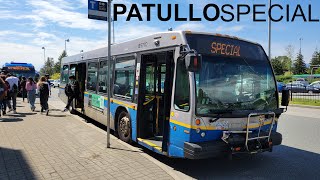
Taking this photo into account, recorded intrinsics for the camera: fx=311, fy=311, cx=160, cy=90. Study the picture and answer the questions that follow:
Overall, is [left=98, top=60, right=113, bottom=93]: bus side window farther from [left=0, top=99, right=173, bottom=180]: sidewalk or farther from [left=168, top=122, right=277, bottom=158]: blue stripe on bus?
[left=168, top=122, right=277, bottom=158]: blue stripe on bus

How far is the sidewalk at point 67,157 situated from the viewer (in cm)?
533

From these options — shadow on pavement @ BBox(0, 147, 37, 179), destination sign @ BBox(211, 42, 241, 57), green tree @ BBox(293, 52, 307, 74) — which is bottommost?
shadow on pavement @ BBox(0, 147, 37, 179)

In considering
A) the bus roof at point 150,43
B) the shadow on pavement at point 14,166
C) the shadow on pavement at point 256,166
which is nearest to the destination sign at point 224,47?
the bus roof at point 150,43

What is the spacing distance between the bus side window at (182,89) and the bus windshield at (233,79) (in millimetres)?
198

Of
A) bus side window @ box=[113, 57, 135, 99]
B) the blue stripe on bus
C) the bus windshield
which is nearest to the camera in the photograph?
the blue stripe on bus

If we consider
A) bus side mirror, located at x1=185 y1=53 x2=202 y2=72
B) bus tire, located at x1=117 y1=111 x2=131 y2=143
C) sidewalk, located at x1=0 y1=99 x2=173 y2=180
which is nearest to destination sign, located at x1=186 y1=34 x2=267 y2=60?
bus side mirror, located at x1=185 y1=53 x2=202 y2=72

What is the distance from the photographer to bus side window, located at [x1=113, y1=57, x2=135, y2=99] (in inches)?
303

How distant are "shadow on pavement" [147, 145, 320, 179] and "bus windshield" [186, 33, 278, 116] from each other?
119 cm

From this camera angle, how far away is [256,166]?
20.7 ft

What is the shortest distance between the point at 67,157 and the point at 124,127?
1932 mm

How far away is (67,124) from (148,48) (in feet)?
16.7

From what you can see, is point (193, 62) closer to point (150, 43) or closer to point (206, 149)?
point (206, 149)

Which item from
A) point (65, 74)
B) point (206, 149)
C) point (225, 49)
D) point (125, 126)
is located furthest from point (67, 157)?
point (65, 74)

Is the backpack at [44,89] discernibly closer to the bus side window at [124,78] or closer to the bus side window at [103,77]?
the bus side window at [103,77]
